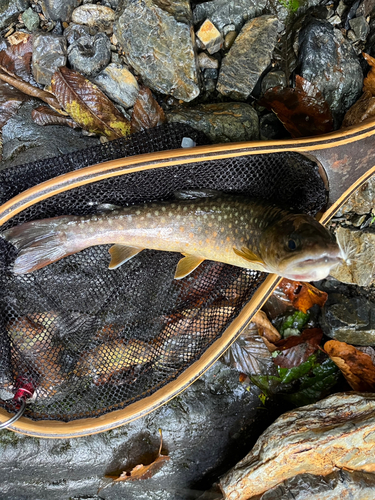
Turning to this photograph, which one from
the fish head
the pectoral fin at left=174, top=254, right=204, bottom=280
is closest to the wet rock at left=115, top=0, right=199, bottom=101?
the pectoral fin at left=174, top=254, right=204, bottom=280

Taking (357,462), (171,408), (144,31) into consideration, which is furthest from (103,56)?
(357,462)

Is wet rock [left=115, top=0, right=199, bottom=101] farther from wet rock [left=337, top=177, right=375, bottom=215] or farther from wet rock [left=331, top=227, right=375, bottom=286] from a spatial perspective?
wet rock [left=331, top=227, right=375, bottom=286]

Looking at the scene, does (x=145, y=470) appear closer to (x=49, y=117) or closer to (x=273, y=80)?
(x=49, y=117)

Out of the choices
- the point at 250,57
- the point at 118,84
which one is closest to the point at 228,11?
the point at 250,57

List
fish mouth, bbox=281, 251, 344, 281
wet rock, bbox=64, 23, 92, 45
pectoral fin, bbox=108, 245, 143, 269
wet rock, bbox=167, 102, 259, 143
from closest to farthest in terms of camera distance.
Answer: fish mouth, bbox=281, 251, 344, 281, pectoral fin, bbox=108, 245, 143, 269, wet rock, bbox=167, 102, 259, 143, wet rock, bbox=64, 23, 92, 45

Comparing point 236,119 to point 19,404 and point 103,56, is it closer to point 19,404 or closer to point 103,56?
point 103,56
